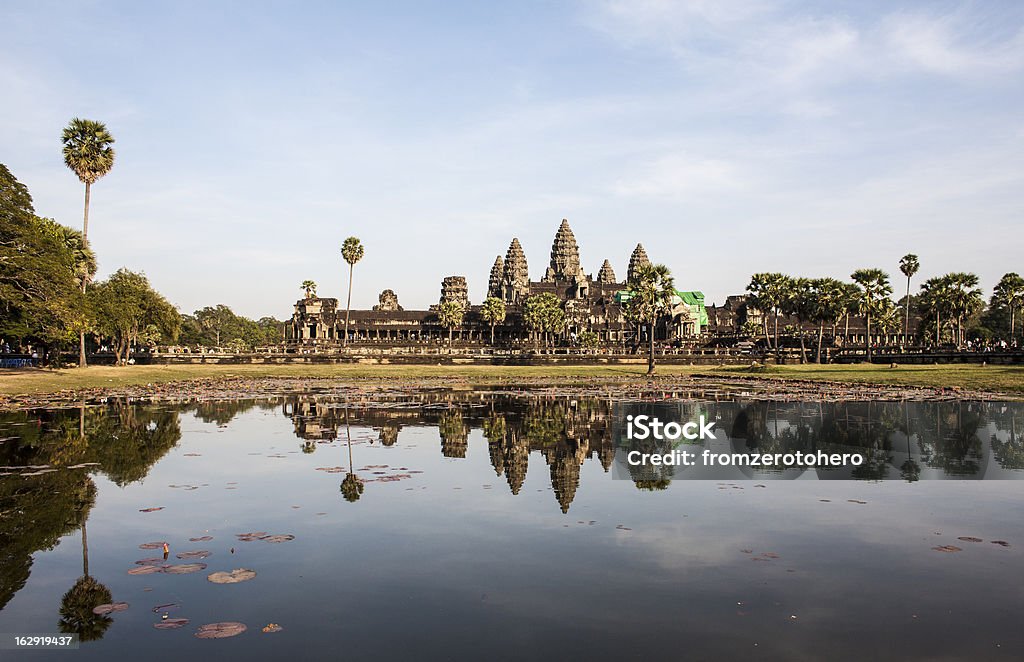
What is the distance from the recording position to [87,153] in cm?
6212

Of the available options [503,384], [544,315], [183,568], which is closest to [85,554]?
[183,568]

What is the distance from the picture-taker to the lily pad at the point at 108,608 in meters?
7.59

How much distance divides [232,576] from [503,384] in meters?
40.2

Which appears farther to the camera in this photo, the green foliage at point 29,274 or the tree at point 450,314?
the tree at point 450,314

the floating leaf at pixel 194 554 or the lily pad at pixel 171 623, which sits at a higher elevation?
the floating leaf at pixel 194 554

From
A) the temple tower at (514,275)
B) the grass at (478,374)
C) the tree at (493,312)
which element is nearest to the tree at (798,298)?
Answer: the grass at (478,374)

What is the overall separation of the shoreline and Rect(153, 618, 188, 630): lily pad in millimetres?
26291

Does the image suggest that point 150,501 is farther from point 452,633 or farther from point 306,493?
point 452,633

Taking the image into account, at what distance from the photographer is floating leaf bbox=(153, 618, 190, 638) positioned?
720 centimetres

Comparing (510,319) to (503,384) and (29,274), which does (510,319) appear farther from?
(29,274)

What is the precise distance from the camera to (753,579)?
28.1ft

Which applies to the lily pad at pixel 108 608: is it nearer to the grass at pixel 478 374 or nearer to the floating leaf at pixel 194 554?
the floating leaf at pixel 194 554

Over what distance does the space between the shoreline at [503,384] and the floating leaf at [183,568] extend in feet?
80.5

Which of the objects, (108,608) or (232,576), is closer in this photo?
(108,608)
